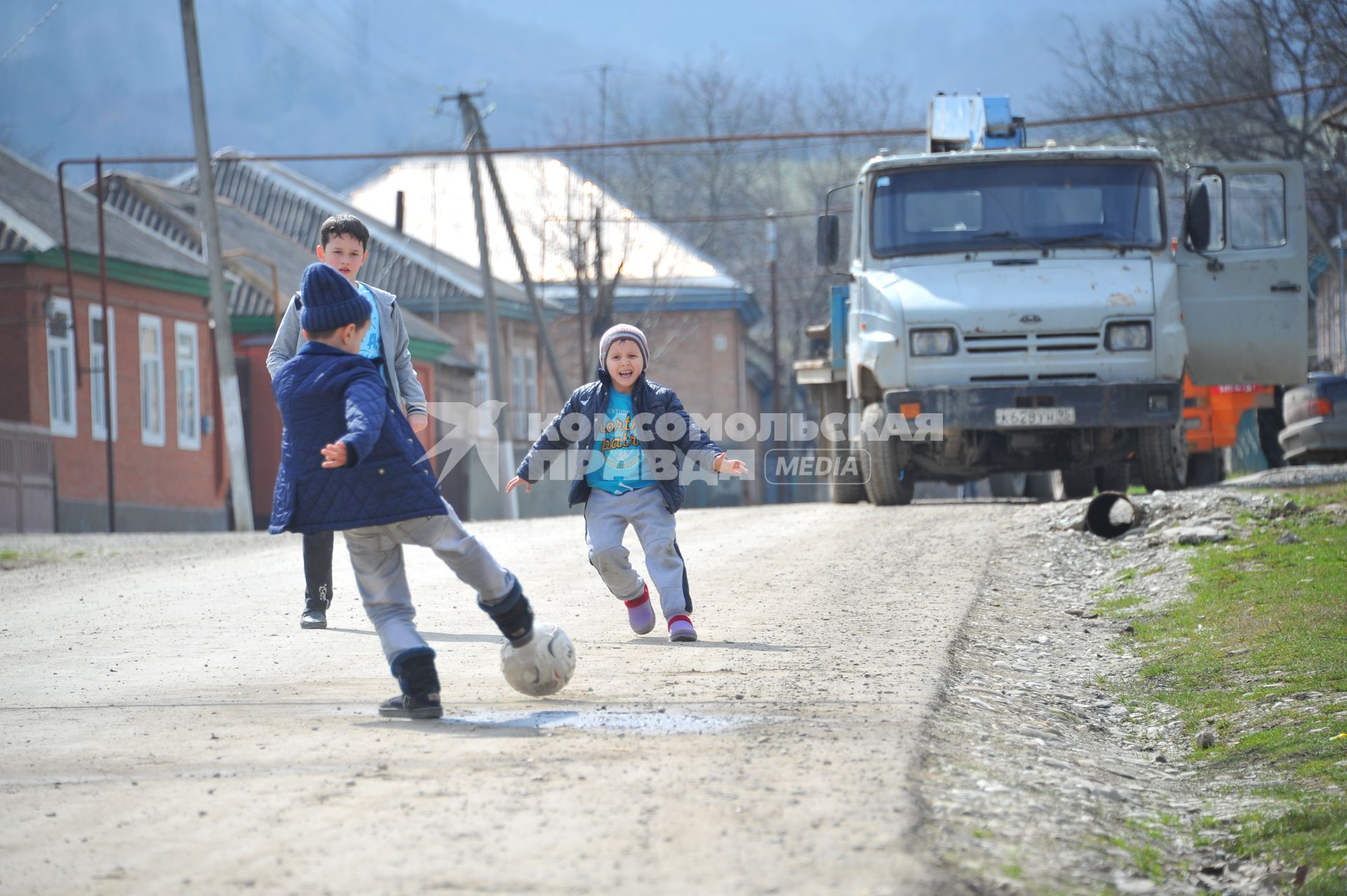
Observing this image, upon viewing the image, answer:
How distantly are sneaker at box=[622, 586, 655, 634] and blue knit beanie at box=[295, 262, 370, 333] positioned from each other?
2.37 m

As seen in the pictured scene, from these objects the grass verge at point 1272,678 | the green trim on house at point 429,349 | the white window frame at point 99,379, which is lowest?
the grass verge at point 1272,678

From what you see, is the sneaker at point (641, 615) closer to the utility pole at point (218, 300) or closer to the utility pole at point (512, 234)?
the utility pole at point (218, 300)

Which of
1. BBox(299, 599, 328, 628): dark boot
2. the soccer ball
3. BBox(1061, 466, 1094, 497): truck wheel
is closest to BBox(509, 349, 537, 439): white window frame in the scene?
BBox(1061, 466, 1094, 497): truck wheel

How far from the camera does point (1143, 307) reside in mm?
14078

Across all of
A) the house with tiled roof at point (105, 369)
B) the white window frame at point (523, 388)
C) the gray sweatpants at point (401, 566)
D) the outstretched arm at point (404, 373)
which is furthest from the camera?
the white window frame at point (523, 388)

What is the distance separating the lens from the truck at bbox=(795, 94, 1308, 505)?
1411 centimetres

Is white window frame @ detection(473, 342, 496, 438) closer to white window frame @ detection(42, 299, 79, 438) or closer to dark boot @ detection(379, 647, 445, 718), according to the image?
white window frame @ detection(42, 299, 79, 438)

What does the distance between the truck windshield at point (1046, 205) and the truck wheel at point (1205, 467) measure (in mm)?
9795

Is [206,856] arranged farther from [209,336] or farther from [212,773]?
[209,336]

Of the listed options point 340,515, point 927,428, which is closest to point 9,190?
point 927,428

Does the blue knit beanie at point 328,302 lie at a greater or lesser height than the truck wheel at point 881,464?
greater

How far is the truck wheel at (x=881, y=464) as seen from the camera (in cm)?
1489

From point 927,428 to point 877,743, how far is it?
9538 millimetres

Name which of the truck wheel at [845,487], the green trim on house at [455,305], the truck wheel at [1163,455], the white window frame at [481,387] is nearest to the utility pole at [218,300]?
the truck wheel at [845,487]
